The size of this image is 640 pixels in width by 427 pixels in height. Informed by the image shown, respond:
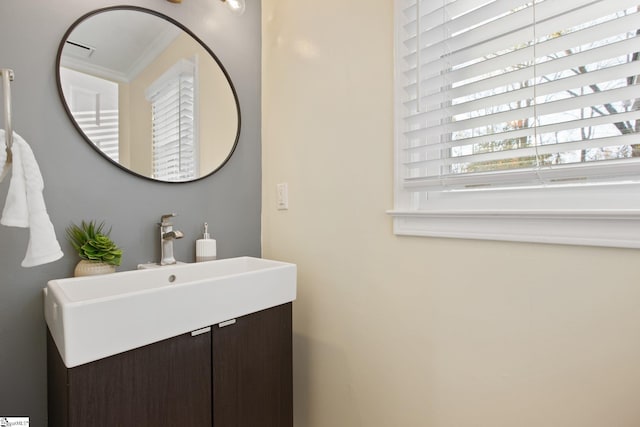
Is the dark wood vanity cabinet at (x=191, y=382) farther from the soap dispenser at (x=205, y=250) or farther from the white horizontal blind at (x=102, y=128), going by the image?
the white horizontal blind at (x=102, y=128)

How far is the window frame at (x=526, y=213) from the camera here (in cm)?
A: 69

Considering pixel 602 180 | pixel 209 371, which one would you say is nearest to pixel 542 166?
pixel 602 180

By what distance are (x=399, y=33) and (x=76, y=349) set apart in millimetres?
1215

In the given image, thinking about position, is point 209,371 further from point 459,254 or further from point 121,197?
point 459,254

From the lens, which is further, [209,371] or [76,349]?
[209,371]

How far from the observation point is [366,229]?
1.15 m

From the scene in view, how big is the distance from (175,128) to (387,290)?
1.03 m

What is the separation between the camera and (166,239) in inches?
45.5

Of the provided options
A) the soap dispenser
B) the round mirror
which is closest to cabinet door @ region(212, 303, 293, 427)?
the soap dispenser

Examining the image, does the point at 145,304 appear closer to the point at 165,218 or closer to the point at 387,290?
the point at 165,218

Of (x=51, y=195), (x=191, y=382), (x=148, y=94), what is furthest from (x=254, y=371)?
(x=148, y=94)

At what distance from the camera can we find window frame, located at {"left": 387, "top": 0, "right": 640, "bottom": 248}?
0.69 meters

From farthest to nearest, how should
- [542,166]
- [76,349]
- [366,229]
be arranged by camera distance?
[366,229] < [542,166] < [76,349]

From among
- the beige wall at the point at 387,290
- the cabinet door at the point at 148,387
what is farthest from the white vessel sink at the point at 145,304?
the beige wall at the point at 387,290
